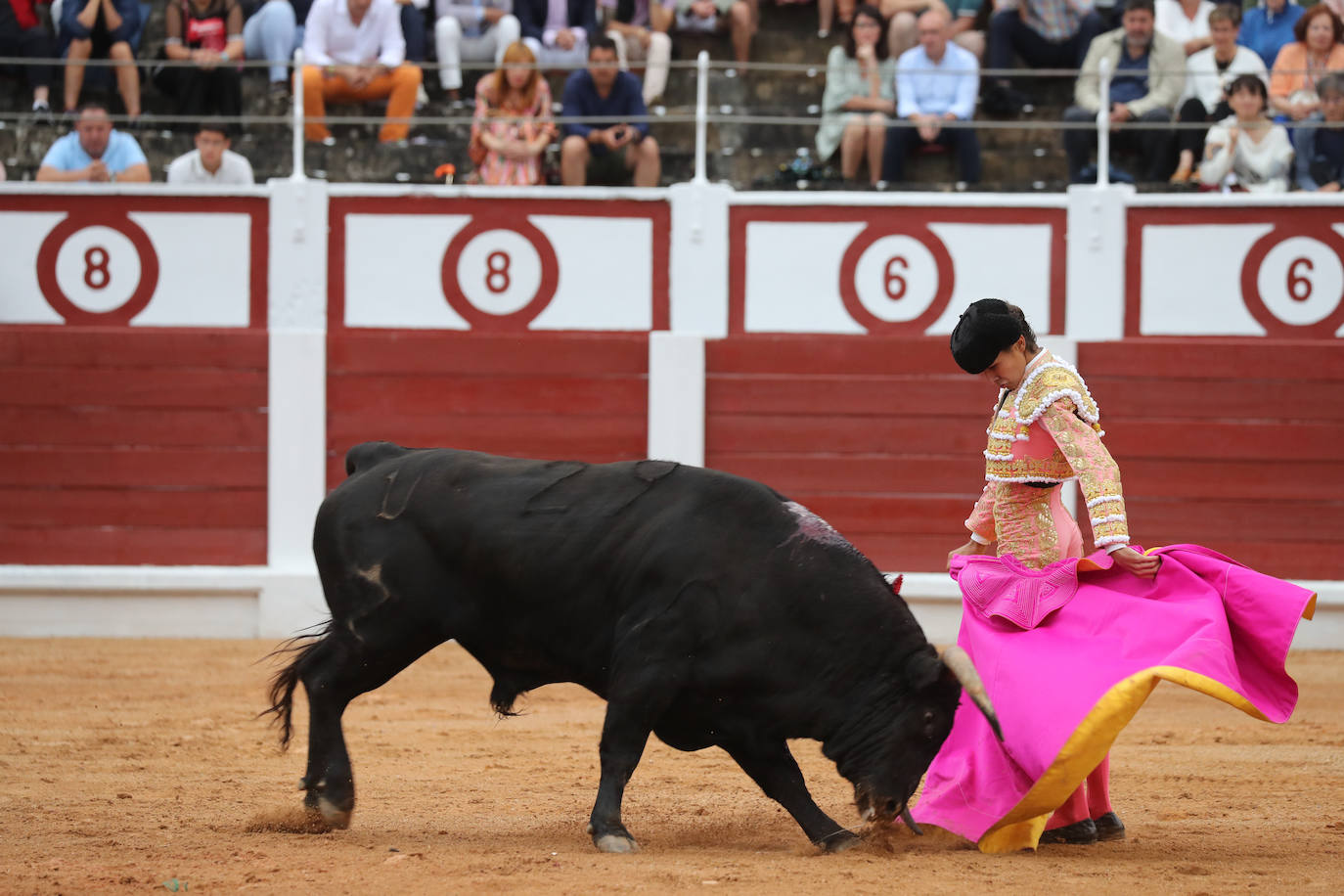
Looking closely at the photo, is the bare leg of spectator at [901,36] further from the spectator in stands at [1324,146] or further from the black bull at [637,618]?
the black bull at [637,618]

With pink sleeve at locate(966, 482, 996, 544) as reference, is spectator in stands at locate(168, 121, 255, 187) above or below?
above

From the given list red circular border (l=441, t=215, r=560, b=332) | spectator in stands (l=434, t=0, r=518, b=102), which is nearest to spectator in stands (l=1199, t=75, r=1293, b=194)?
red circular border (l=441, t=215, r=560, b=332)

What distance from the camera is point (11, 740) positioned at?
16.1ft

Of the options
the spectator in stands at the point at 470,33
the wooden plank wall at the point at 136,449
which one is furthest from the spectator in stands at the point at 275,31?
the wooden plank wall at the point at 136,449

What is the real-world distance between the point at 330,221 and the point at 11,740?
10.7ft

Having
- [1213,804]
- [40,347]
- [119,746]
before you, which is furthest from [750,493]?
[40,347]

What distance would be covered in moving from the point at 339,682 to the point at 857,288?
14.5ft

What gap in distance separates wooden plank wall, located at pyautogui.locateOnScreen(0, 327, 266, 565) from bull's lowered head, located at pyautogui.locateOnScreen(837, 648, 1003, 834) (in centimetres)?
481

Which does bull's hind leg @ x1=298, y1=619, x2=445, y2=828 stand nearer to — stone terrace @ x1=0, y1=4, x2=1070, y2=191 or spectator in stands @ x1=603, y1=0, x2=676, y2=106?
stone terrace @ x1=0, y1=4, x2=1070, y2=191

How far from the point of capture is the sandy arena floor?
307 centimetres

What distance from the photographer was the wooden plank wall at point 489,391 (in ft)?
24.6

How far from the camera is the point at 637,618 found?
3.38 metres

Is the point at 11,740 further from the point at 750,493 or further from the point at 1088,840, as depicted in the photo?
the point at 1088,840

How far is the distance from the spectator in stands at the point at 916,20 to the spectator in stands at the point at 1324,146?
186 cm
